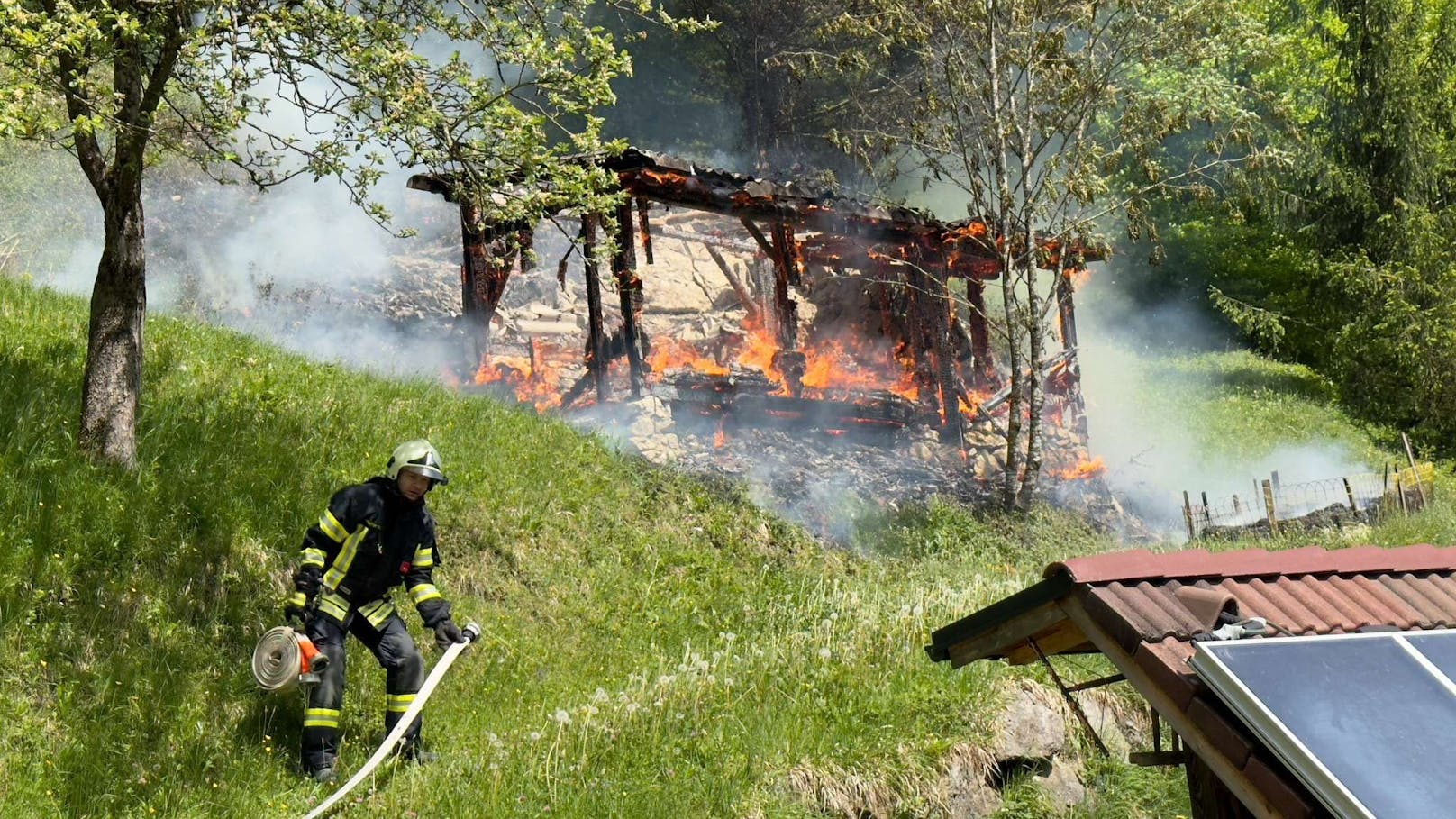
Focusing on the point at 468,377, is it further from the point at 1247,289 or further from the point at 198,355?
the point at 1247,289

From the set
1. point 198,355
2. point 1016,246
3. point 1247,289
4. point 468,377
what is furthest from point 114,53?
point 1247,289

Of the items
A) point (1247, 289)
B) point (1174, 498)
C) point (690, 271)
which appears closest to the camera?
point (1174, 498)

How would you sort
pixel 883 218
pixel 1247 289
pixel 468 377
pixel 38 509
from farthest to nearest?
pixel 1247 289
pixel 883 218
pixel 468 377
pixel 38 509

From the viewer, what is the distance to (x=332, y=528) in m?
6.91

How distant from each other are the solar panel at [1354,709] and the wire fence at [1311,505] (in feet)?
47.7

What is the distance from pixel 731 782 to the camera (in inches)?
291

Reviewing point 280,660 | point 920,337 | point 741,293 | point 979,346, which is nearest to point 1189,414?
point 979,346

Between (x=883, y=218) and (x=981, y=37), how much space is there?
2.99 m

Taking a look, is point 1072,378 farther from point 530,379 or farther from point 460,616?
point 460,616

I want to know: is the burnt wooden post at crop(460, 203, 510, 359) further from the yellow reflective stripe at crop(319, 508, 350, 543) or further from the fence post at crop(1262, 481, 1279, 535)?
the fence post at crop(1262, 481, 1279, 535)

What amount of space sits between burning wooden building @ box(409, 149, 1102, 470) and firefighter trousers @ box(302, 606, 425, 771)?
8.37 meters

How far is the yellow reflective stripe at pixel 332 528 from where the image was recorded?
690cm

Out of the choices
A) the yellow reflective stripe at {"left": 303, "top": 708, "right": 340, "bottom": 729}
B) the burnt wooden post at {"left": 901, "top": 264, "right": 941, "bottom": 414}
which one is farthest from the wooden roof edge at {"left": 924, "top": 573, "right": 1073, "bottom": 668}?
the burnt wooden post at {"left": 901, "top": 264, "right": 941, "bottom": 414}

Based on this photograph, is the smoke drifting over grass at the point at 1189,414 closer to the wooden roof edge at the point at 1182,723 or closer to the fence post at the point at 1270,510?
the fence post at the point at 1270,510
